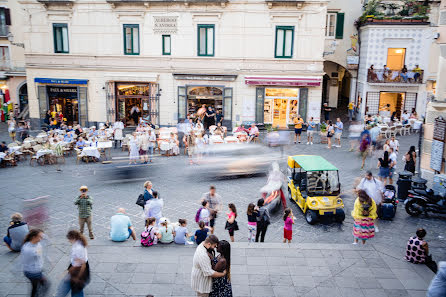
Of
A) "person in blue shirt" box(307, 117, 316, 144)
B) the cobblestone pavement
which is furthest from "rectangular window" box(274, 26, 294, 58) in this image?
the cobblestone pavement

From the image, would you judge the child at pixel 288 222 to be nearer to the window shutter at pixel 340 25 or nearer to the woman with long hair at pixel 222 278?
the woman with long hair at pixel 222 278

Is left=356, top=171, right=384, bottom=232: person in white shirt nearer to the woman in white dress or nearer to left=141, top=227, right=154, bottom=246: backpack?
left=141, top=227, right=154, bottom=246: backpack

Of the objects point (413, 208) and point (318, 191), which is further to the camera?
point (413, 208)

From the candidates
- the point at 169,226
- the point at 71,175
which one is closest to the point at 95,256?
the point at 169,226

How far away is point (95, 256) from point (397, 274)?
21.7 feet

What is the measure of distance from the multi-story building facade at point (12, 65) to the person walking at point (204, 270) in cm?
2826

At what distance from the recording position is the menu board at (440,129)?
1239cm

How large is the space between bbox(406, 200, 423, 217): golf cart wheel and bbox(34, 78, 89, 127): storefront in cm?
1987

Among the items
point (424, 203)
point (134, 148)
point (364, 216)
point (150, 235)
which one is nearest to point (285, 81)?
point (134, 148)

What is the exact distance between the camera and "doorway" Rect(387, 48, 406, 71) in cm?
2608

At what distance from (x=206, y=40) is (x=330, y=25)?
1003 centimetres

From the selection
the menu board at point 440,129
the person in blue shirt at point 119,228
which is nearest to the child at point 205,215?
the person in blue shirt at point 119,228

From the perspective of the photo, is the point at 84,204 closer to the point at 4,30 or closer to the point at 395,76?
the point at 395,76

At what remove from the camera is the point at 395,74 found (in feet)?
84.3
